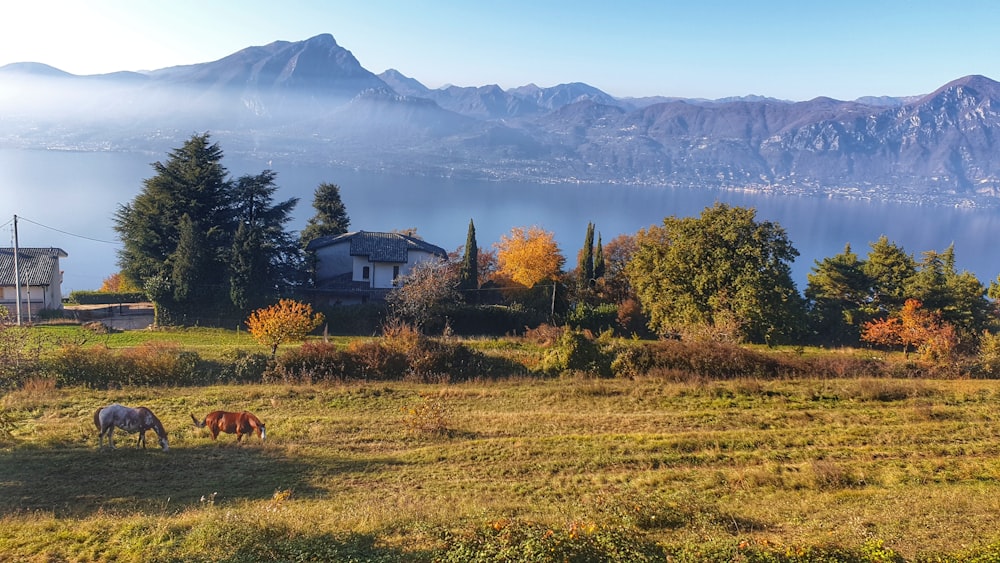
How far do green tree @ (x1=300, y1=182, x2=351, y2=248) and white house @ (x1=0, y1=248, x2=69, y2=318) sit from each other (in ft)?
51.0

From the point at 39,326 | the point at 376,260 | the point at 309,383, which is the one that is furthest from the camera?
the point at 376,260

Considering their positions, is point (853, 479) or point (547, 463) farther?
point (547, 463)

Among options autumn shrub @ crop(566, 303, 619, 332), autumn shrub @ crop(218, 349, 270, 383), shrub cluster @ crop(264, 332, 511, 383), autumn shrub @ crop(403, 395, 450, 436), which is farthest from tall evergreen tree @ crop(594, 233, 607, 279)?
autumn shrub @ crop(403, 395, 450, 436)

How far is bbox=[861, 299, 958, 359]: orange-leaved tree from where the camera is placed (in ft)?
74.4

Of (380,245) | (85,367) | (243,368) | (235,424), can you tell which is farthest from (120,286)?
(235,424)

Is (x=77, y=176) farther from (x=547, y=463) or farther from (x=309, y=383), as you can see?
(x=547, y=463)

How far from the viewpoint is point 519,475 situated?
38.4ft

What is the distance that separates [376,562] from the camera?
7.11m

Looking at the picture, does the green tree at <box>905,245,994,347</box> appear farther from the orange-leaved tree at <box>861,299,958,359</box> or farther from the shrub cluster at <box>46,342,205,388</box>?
the shrub cluster at <box>46,342,205,388</box>

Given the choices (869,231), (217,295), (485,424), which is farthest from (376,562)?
(869,231)

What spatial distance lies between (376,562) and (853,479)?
934cm

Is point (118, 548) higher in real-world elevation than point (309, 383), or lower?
higher

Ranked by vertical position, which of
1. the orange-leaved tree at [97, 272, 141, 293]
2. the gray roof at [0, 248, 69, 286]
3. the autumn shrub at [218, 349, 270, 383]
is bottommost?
the orange-leaved tree at [97, 272, 141, 293]

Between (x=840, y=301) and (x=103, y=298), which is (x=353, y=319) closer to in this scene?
(x=103, y=298)
